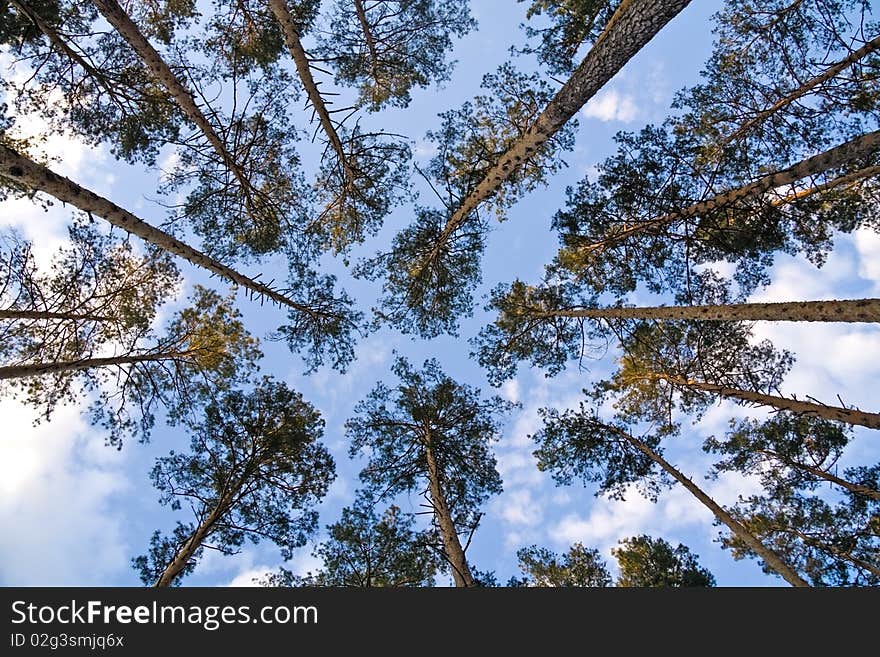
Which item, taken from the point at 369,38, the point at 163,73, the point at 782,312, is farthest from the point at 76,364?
the point at 782,312

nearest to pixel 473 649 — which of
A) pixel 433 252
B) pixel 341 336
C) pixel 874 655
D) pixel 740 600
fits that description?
pixel 740 600

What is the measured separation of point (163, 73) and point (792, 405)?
36.0 ft

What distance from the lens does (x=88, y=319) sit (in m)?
7.03

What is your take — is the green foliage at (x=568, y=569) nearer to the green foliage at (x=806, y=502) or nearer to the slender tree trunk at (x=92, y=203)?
the green foliage at (x=806, y=502)

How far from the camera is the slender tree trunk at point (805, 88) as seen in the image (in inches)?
233

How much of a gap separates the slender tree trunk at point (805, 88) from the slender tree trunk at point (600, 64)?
11.3 ft

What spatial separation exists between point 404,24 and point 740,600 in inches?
385

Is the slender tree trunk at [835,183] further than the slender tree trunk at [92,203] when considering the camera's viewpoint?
Yes

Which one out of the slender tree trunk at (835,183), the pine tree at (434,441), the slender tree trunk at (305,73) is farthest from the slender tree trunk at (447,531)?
the slender tree trunk at (835,183)

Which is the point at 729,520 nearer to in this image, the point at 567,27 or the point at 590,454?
the point at 590,454

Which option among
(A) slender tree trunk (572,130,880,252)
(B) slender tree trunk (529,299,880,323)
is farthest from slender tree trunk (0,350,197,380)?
(B) slender tree trunk (529,299,880,323)

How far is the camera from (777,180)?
18.2 ft

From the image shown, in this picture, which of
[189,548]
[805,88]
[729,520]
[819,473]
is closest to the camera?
[805,88]

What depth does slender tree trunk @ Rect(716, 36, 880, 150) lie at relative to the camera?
19.4 ft
